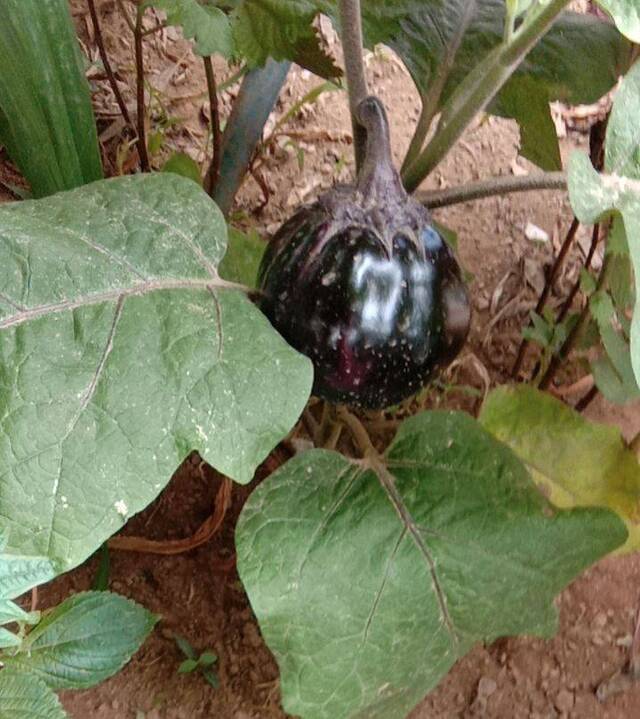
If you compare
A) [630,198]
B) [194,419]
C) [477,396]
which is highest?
[630,198]

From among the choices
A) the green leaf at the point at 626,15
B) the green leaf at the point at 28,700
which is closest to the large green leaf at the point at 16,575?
the green leaf at the point at 28,700

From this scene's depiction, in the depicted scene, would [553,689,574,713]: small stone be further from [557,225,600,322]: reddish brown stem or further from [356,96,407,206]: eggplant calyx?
[356,96,407,206]: eggplant calyx

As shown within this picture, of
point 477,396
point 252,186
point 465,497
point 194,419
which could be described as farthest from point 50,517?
point 252,186

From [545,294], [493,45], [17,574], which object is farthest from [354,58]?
[545,294]

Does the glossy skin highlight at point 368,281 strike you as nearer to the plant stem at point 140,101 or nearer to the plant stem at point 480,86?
the plant stem at point 480,86

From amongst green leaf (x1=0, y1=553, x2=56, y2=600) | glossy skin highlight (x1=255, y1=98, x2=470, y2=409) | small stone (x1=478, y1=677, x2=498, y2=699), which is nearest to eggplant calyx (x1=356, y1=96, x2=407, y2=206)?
glossy skin highlight (x1=255, y1=98, x2=470, y2=409)

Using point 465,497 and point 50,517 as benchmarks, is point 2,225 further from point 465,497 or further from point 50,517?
point 465,497
